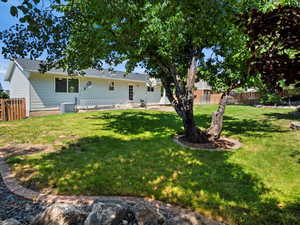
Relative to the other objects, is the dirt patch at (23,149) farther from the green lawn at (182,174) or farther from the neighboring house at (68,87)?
the neighboring house at (68,87)

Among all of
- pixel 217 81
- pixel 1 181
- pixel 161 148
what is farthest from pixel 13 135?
pixel 217 81

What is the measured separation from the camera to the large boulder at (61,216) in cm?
227

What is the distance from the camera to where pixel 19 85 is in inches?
592

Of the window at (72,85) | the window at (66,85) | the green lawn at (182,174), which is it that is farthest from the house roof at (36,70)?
the green lawn at (182,174)

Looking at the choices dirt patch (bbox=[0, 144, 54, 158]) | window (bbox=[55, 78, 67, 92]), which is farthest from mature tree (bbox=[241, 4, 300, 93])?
window (bbox=[55, 78, 67, 92])

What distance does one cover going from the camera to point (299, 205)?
281cm

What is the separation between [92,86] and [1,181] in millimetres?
13826

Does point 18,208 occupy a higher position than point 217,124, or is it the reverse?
point 217,124

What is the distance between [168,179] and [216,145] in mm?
2896

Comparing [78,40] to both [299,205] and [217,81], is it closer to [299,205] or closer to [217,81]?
[217,81]

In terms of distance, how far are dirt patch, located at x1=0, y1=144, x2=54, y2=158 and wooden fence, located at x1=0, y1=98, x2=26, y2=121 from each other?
5.55 metres

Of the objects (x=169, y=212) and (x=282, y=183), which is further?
(x=282, y=183)

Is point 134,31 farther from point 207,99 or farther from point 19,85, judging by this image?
point 207,99

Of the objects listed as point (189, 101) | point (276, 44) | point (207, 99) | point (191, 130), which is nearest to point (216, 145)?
point (191, 130)
